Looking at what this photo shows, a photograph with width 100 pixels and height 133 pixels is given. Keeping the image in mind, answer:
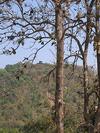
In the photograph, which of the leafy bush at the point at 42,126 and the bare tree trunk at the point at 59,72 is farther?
the leafy bush at the point at 42,126

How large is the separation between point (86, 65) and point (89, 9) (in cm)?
219

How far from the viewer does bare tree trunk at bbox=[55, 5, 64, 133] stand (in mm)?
10711

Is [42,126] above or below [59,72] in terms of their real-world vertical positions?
below

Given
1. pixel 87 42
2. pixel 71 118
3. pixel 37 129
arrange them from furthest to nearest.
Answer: pixel 37 129 < pixel 71 118 < pixel 87 42

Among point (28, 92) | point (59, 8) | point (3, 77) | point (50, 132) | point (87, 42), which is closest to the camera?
point (59, 8)

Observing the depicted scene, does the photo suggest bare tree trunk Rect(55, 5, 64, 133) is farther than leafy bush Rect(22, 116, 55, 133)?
No

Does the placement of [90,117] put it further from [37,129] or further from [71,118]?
[37,129]

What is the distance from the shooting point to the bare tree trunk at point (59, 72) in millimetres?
10711

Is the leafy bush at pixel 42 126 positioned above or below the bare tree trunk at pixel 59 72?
below

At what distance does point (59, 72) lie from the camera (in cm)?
1094

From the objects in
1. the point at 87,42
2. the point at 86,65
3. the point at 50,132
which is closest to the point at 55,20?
the point at 87,42

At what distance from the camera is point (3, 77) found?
52.5 metres

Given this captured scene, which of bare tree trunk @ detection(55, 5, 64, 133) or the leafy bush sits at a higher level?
bare tree trunk @ detection(55, 5, 64, 133)

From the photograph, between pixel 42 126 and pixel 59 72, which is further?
pixel 42 126
